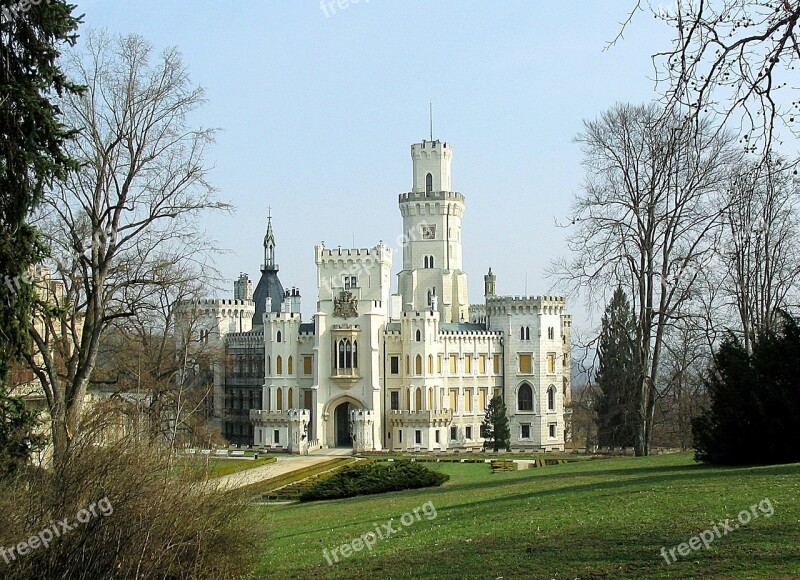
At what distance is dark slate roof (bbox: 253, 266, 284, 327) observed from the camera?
79938 mm

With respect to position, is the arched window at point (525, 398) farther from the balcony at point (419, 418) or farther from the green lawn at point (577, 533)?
the green lawn at point (577, 533)

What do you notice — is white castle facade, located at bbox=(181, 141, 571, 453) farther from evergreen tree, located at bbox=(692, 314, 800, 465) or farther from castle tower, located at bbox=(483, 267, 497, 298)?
evergreen tree, located at bbox=(692, 314, 800, 465)

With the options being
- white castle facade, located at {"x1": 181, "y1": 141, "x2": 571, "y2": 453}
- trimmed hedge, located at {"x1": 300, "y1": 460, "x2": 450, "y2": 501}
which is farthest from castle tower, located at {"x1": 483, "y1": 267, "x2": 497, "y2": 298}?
trimmed hedge, located at {"x1": 300, "y1": 460, "x2": 450, "y2": 501}

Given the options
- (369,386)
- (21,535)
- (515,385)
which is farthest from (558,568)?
(515,385)

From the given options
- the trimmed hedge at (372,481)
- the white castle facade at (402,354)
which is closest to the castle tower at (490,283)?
the white castle facade at (402,354)

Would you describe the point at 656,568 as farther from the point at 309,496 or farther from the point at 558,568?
the point at 309,496

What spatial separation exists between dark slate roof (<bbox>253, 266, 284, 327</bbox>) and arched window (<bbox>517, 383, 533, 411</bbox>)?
22.5m

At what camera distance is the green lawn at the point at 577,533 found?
11296mm

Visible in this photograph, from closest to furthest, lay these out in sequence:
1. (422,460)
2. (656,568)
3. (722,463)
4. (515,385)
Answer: (656,568)
(722,463)
(422,460)
(515,385)

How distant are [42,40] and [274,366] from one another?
47.2m

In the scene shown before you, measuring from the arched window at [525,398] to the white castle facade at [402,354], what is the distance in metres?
0.07

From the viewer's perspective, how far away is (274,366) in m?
62.8

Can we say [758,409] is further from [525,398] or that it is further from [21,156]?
[525,398]

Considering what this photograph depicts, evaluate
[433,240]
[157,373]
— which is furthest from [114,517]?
[433,240]
